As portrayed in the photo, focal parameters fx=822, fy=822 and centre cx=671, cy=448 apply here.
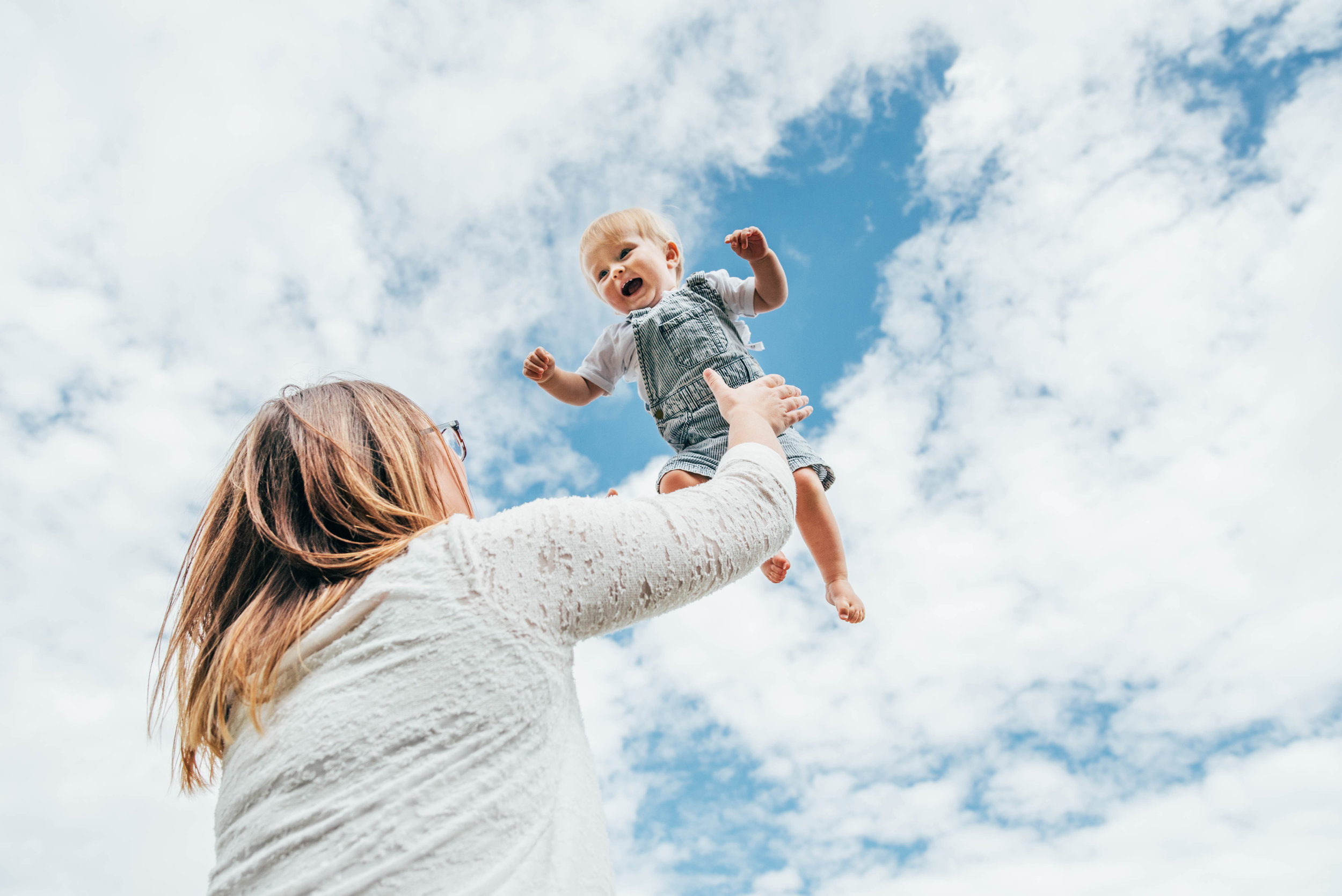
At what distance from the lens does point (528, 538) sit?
3.97 feet

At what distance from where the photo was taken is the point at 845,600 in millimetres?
3414

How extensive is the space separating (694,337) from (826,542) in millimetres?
1038

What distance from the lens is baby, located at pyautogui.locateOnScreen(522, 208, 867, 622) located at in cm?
340

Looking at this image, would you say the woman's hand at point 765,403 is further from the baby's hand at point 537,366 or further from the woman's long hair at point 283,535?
the baby's hand at point 537,366

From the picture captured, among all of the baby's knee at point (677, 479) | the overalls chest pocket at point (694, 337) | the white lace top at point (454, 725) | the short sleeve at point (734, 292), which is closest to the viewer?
the white lace top at point (454, 725)

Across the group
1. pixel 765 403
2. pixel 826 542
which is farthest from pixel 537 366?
pixel 765 403

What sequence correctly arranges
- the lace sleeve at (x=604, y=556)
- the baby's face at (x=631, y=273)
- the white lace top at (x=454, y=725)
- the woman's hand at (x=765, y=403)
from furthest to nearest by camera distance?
the baby's face at (x=631, y=273) → the woman's hand at (x=765, y=403) → the lace sleeve at (x=604, y=556) → the white lace top at (x=454, y=725)

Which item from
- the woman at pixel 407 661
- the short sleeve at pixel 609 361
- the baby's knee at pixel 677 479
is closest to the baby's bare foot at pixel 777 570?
the baby's knee at pixel 677 479

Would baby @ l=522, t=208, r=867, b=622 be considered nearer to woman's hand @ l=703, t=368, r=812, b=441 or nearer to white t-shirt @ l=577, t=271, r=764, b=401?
white t-shirt @ l=577, t=271, r=764, b=401

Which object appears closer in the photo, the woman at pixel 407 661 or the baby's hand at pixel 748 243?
the woman at pixel 407 661

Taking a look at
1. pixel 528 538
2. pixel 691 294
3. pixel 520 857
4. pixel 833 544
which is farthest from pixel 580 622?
pixel 691 294

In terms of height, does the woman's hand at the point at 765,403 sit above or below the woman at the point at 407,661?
above

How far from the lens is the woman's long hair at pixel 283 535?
125 cm

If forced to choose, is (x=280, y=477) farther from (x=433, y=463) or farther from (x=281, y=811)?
(x=281, y=811)
